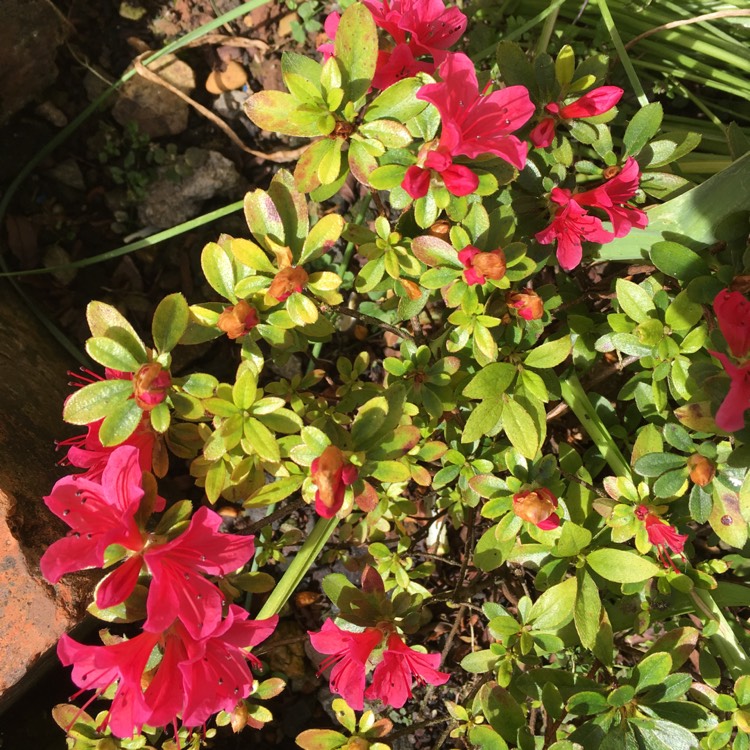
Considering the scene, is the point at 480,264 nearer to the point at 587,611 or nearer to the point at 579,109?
the point at 579,109

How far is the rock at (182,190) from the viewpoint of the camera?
2.17m

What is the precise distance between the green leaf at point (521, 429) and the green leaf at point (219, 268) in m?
0.60

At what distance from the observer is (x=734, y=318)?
1.15 meters

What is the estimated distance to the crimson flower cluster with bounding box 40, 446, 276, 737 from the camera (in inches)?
42.4

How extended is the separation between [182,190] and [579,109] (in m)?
1.30

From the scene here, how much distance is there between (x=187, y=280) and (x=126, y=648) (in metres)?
1.27

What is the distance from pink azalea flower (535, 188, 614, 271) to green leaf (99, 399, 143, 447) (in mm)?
882

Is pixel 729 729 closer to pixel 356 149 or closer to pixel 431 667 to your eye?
pixel 431 667

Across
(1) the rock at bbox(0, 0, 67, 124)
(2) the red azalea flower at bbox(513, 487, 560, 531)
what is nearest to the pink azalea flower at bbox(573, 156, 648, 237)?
(2) the red azalea flower at bbox(513, 487, 560, 531)

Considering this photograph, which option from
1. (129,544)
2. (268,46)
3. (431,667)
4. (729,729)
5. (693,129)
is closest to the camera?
(129,544)

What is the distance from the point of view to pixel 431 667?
1350 millimetres

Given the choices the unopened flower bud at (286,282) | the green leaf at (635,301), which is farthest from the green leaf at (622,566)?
the unopened flower bud at (286,282)

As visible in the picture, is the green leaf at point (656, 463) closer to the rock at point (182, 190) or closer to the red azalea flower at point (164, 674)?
the red azalea flower at point (164, 674)

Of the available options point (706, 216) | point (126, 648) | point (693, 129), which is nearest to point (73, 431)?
point (126, 648)
